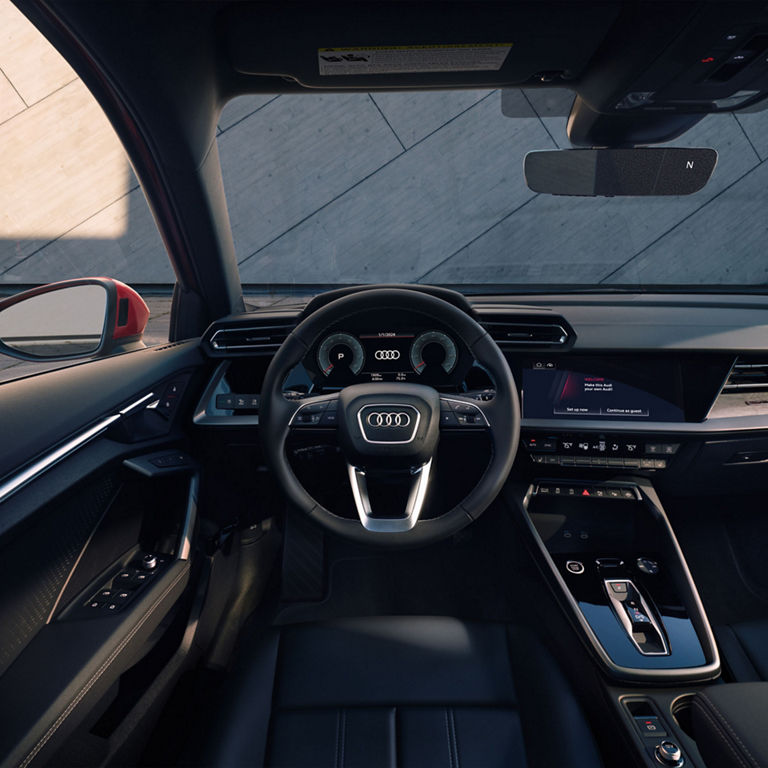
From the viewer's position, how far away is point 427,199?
496 centimetres

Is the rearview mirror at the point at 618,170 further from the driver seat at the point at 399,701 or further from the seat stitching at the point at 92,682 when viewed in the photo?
the seat stitching at the point at 92,682

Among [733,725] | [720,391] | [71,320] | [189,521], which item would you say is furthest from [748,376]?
[71,320]

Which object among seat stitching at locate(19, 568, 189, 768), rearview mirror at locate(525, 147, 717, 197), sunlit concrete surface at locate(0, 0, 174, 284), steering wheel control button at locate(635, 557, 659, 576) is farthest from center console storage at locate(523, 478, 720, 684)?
sunlit concrete surface at locate(0, 0, 174, 284)

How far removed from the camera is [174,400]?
176cm

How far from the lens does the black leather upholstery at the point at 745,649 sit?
1562 mm

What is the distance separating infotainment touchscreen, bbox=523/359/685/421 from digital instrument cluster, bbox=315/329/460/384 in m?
0.40

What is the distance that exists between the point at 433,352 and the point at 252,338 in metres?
0.69

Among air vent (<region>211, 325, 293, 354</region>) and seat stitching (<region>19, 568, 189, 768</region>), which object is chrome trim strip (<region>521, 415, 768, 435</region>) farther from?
seat stitching (<region>19, 568, 189, 768</region>)

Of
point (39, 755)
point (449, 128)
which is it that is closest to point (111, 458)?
point (39, 755)

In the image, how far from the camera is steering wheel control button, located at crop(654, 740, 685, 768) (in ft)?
4.00

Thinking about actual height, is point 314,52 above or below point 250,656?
above

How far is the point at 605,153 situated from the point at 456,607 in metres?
1.87

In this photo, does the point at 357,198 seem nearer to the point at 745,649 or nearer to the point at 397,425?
the point at 397,425

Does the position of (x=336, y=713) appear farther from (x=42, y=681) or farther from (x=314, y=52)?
(x=314, y=52)
